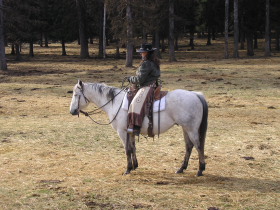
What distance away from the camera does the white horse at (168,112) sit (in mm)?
8227

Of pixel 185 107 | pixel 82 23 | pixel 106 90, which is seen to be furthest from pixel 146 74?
pixel 82 23

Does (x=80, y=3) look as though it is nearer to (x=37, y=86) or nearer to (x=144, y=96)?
(x=37, y=86)

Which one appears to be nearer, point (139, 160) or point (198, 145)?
point (198, 145)

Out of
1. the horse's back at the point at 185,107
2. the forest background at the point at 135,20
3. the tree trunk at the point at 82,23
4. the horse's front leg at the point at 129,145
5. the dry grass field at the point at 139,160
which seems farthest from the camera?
the tree trunk at the point at 82,23

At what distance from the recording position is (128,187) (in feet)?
25.0

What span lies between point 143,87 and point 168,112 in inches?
28.8

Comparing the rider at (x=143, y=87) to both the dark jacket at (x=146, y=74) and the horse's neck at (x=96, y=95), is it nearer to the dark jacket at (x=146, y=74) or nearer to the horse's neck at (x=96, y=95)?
the dark jacket at (x=146, y=74)

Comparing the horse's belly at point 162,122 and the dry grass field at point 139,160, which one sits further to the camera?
the horse's belly at point 162,122

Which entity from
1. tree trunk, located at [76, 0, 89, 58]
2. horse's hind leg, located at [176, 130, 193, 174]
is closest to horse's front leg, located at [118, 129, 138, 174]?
horse's hind leg, located at [176, 130, 193, 174]

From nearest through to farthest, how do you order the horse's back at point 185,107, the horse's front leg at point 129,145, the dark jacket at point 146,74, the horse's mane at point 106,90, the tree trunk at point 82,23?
the horse's back at point 185,107 < the dark jacket at point 146,74 < the horse's front leg at point 129,145 < the horse's mane at point 106,90 < the tree trunk at point 82,23

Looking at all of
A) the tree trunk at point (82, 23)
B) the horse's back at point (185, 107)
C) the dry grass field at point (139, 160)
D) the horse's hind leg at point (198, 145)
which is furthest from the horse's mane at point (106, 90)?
the tree trunk at point (82, 23)

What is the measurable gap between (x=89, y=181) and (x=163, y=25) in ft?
118

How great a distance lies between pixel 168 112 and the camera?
328 inches

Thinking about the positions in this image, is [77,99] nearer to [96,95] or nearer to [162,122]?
[96,95]
